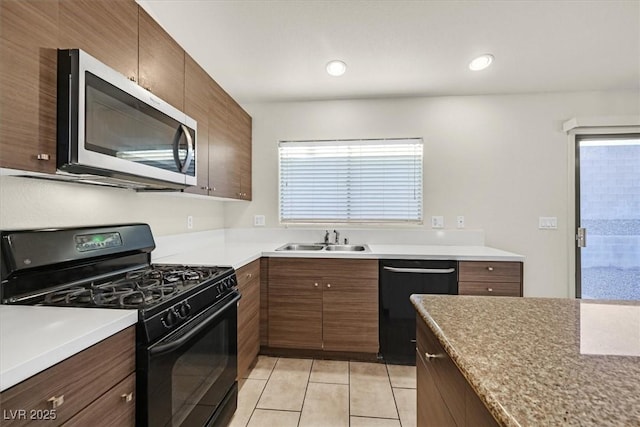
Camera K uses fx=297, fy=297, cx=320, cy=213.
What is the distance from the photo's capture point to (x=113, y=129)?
1171 mm

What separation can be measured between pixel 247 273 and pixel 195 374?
888 mm

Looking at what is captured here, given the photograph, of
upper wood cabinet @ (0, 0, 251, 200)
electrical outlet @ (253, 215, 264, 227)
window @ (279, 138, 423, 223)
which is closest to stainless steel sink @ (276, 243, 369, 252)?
window @ (279, 138, 423, 223)

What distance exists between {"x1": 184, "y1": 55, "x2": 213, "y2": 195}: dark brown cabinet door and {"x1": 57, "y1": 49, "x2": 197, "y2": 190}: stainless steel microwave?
0.95 ft

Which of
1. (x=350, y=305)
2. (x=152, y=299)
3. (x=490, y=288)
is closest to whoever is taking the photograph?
(x=152, y=299)

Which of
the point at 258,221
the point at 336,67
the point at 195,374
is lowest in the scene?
the point at 195,374

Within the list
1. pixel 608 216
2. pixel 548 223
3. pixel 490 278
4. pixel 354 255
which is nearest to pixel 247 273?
pixel 354 255

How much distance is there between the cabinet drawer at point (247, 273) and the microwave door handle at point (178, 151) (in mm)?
742

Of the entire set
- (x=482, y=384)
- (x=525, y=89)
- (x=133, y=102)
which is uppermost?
(x=525, y=89)

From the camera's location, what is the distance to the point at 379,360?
2.43 m

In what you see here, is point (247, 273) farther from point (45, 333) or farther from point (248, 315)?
point (45, 333)

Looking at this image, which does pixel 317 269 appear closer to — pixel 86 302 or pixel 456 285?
pixel 456 285

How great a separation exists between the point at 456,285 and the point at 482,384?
1918mm

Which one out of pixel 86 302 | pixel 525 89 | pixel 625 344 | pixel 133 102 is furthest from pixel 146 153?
pixel 525 89

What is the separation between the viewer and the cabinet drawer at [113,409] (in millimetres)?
796
